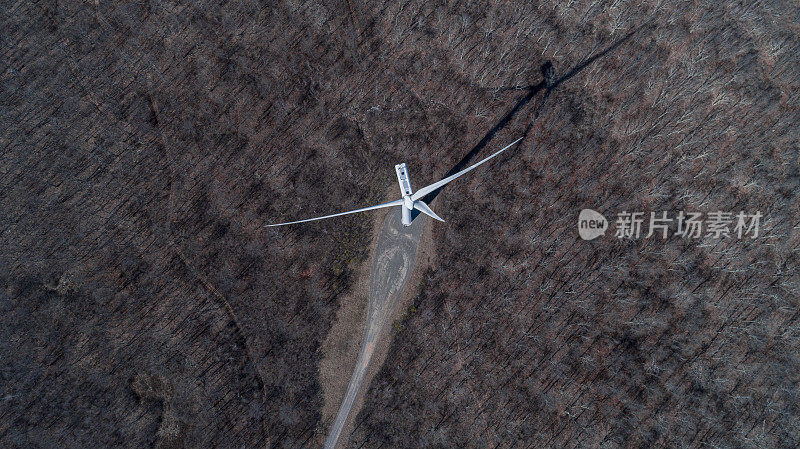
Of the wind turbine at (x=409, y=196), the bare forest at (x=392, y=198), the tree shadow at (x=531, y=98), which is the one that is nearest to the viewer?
the wind turbine at (x=409, y=196)

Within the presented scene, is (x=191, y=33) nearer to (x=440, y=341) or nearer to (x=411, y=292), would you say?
(x=411, y=292)

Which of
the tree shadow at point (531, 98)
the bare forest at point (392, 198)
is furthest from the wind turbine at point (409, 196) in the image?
the bare forest at point (392, 198)

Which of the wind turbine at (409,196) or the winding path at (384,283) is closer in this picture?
the wind turbine at (409,196)

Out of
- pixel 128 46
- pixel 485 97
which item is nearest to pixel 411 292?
pixel 485 97

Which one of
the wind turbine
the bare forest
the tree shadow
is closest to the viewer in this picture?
the wind turbine

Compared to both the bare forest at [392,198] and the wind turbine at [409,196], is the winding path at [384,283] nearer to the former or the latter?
the bare forest at [392,198]

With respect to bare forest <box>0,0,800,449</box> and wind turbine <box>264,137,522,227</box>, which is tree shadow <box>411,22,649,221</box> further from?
wind turbine <box>264,137,522,227</box>

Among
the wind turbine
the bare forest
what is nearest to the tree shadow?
the bare forest
